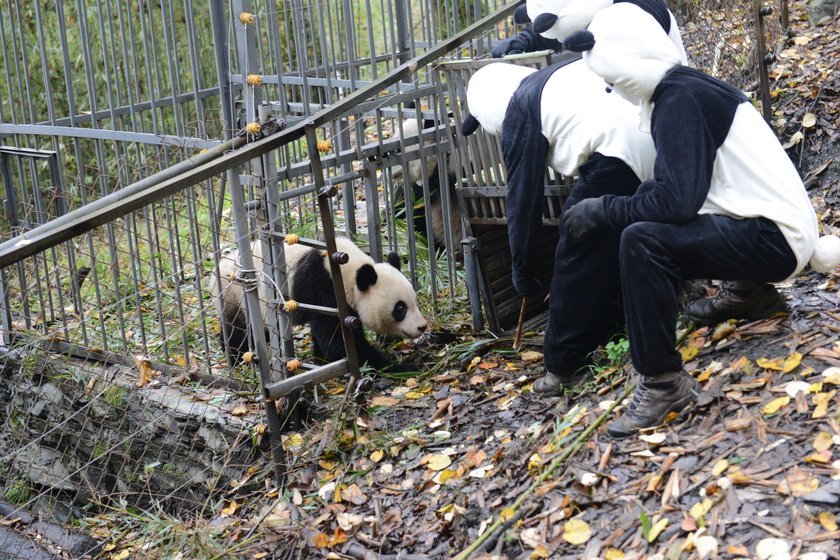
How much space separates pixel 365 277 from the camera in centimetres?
552

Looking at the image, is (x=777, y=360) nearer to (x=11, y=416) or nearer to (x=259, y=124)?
(x=259, y=124)

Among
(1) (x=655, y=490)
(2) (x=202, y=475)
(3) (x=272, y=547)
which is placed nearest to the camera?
(1) (x=655, y=490)

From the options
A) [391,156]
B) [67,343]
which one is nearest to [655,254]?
[391,156]

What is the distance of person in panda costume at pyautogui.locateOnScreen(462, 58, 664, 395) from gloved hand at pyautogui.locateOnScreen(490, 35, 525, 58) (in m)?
0.50

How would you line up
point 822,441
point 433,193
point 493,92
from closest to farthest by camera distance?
point 822,441, point 493,92, point 433,193

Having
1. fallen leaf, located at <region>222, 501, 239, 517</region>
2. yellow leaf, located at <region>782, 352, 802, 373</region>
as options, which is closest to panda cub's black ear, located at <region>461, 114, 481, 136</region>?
yellow leaf, located at <region>782, 352, 802, 373</region>

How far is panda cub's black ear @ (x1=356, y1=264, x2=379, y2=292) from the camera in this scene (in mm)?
5480

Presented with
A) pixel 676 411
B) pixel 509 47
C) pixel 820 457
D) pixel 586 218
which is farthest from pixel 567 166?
pixel 820 457

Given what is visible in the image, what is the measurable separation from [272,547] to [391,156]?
103 inches

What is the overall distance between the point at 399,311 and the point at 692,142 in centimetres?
251

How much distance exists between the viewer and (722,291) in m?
4.32

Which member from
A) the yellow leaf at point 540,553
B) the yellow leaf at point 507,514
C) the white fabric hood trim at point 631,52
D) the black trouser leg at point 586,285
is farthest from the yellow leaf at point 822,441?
the white fabric hood trim at point 631,52

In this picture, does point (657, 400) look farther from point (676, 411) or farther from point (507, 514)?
point (507, 514)

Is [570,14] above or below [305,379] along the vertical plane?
above
